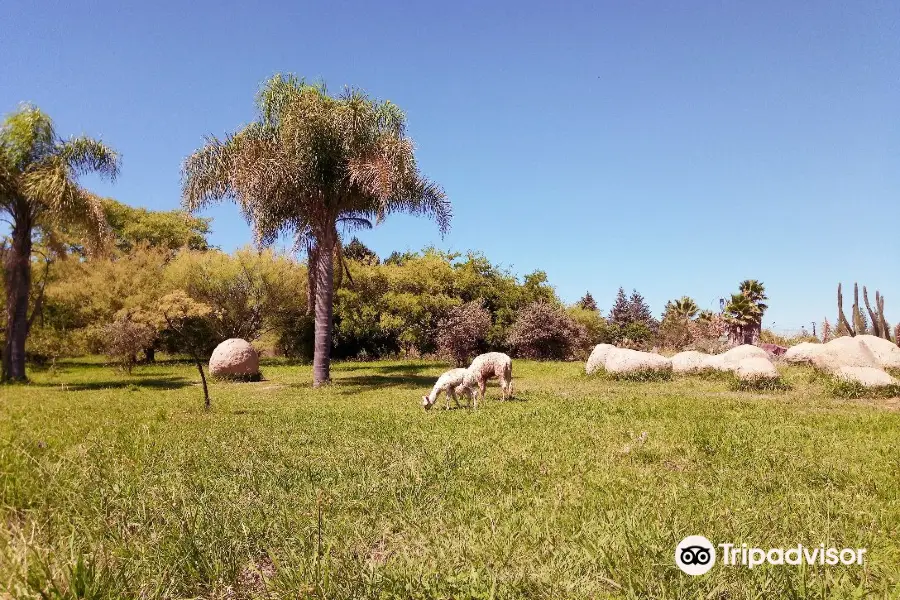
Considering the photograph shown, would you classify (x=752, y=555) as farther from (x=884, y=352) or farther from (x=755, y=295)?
(x=755, y=295)

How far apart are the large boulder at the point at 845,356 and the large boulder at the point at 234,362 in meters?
24.2

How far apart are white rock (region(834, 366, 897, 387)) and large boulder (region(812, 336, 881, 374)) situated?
2.08 meters

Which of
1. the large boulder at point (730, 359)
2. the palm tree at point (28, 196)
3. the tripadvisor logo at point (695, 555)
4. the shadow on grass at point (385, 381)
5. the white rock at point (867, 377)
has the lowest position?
the shadow on grass at point (385, 381)

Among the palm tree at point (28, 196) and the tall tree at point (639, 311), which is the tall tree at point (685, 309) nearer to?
the tall tree at point (639, 311)

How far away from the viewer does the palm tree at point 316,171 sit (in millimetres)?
18812

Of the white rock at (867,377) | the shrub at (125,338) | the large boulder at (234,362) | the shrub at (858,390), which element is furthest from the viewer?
the shrub at (125,338)

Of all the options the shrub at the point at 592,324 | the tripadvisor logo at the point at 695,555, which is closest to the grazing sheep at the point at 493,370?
the tripadvisor logo at the point at 695,555

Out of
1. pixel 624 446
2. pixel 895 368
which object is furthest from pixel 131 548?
pixel 895 368

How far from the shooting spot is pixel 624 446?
7754mm

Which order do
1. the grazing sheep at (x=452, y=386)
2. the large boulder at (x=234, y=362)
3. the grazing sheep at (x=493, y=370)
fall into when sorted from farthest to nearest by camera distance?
the large boulder at (x=234, y=362) → the grazing sheep at (x=493, y=370) → the grazing sheep at (x=452, y=386)

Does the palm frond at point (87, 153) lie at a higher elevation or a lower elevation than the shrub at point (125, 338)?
higher

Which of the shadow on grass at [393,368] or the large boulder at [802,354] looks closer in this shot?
the large boulder at [802,354]

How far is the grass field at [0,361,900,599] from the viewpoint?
3.49 meters

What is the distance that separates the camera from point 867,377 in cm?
1513
